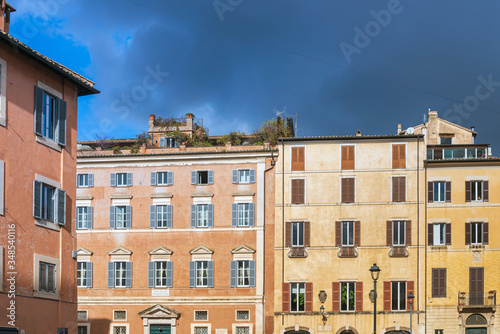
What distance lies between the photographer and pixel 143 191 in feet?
175

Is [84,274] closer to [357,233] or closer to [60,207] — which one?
[357,233]

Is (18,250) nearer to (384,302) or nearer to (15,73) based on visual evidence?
(15,73)

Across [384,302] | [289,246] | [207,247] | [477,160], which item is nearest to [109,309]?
[207,247]

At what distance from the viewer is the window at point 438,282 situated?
49719 mm

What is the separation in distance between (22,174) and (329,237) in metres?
27.9

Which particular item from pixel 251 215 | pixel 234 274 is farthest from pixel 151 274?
pixel 251 215

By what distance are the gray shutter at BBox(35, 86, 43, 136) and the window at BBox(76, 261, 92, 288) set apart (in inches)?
1039

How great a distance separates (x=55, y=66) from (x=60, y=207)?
536cm

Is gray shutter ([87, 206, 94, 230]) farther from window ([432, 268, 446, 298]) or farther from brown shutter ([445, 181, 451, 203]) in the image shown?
brown shutter ([445, 181, 451, 203])

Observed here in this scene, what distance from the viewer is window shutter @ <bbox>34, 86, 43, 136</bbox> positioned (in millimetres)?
27984

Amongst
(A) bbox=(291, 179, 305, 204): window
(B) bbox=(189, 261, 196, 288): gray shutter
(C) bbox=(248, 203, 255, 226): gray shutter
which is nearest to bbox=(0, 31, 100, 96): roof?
(C) bbox=(248, 203, 255, 226): gray shutter

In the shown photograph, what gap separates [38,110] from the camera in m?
28.1

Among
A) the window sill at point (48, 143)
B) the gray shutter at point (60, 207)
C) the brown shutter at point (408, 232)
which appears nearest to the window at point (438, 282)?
the brown shutter at point (408, 232)

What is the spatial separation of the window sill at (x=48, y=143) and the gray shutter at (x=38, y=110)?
20cm
